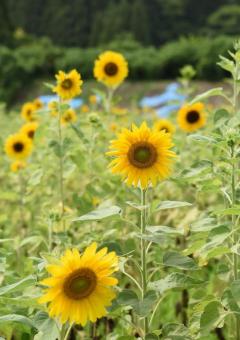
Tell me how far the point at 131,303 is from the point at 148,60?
19.7m

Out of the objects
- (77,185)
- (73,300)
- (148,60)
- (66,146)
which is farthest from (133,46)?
(73,300)

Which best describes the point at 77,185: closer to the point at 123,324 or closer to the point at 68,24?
the point at 123,324

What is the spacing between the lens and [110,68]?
3.83m

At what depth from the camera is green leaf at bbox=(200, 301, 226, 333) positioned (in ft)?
5.85

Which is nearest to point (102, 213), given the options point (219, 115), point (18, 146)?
point (219, 115)

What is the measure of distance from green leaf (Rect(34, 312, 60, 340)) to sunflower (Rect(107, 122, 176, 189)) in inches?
14.5

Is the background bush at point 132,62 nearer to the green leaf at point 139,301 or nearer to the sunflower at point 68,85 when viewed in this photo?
the sunflower at point 68,85

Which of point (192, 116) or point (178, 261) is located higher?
point (192, 116)

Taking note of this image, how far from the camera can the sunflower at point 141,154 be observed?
1.82 m

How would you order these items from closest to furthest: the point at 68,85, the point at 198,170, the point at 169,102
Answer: the point at 198,170 < the point at 68,85 < the point at 169,102

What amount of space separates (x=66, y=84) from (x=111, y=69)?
2.83 feet

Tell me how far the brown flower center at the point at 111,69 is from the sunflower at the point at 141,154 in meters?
2.01

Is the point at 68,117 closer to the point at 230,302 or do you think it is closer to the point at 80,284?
the point at 230,302

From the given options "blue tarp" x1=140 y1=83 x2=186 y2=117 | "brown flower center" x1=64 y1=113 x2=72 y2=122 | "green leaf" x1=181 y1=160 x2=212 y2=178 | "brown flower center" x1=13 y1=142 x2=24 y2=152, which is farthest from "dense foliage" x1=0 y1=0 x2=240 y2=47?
"green leaf" x1=181 y1=160 x2=212 y2=178
